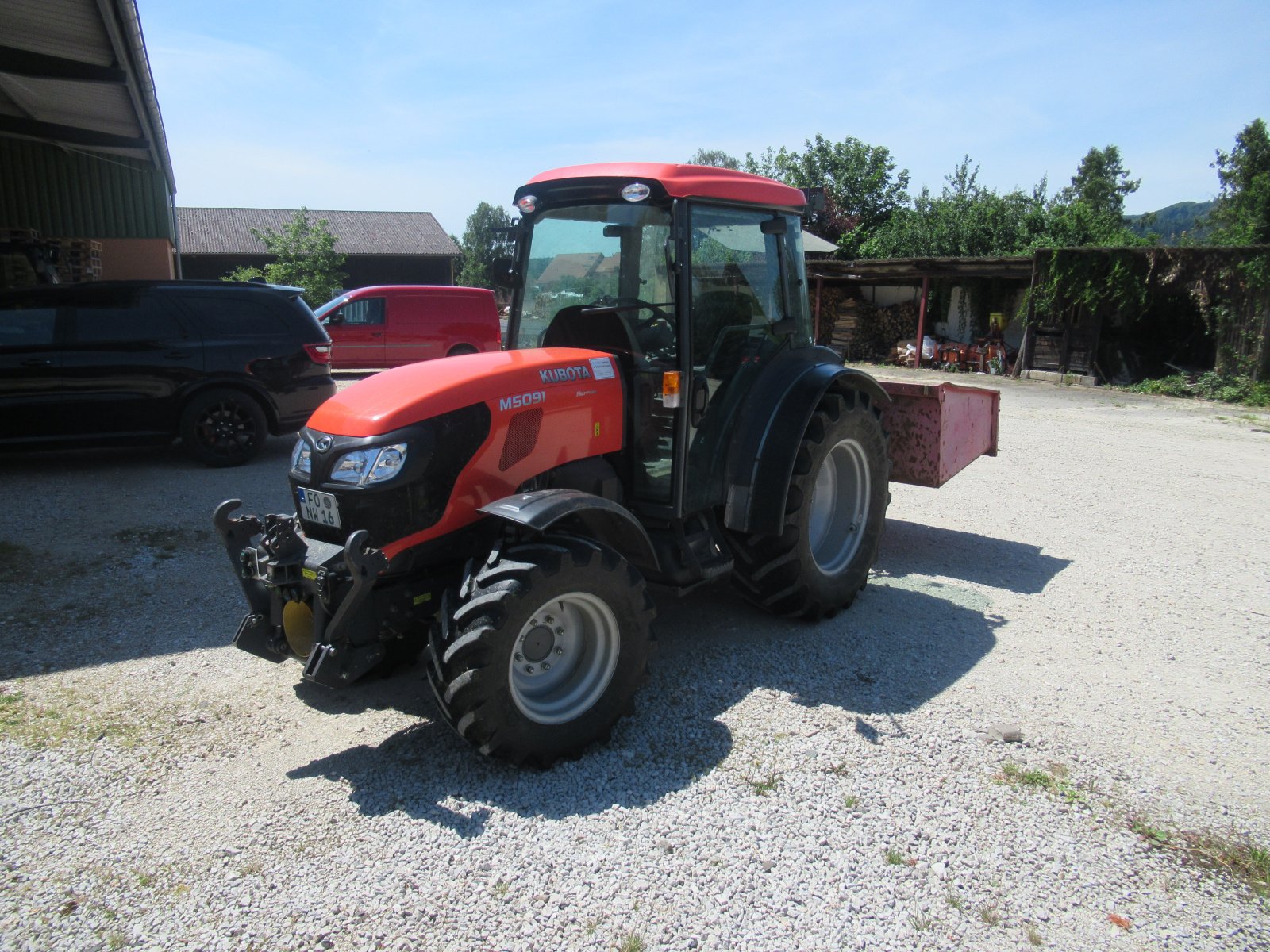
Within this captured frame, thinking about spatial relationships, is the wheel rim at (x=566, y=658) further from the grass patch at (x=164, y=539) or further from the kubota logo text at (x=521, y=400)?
the grass patch at (x=164, y=539)

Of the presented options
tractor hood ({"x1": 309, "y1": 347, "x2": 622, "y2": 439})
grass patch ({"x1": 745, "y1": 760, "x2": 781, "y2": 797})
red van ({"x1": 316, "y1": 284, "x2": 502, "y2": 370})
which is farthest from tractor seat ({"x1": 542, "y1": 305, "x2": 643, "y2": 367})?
red van ({"x1": 316, "y1": 284, "x2": 502, "y2": 370})

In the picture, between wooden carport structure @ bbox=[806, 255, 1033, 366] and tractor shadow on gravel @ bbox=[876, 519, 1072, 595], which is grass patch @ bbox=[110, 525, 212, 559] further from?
wooden carport structure @ bbox=[806, 255, 1033, 366]

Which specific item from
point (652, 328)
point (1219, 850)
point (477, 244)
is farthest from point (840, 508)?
point (477, 244)

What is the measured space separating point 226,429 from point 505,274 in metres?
5.08

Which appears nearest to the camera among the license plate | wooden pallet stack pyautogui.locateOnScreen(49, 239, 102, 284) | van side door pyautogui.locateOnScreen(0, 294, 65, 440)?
the license plate

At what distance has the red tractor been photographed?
312 centimetres

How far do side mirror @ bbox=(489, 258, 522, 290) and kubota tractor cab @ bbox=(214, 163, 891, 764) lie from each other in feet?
0.06

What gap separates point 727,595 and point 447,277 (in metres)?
34.3

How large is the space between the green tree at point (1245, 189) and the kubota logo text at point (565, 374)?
96.6 feet

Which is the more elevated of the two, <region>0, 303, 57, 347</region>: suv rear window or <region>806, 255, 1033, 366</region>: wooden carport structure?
<region>806, 255, 1033, 366</region>: wooden carport structure

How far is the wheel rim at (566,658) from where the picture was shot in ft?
10.7

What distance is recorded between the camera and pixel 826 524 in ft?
16.5

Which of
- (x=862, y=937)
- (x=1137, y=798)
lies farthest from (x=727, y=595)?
(x=862, y=937)

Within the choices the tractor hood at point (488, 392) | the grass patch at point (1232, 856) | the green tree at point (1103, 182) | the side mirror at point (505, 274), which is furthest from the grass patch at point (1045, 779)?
the green tree at point (1103, 182)
